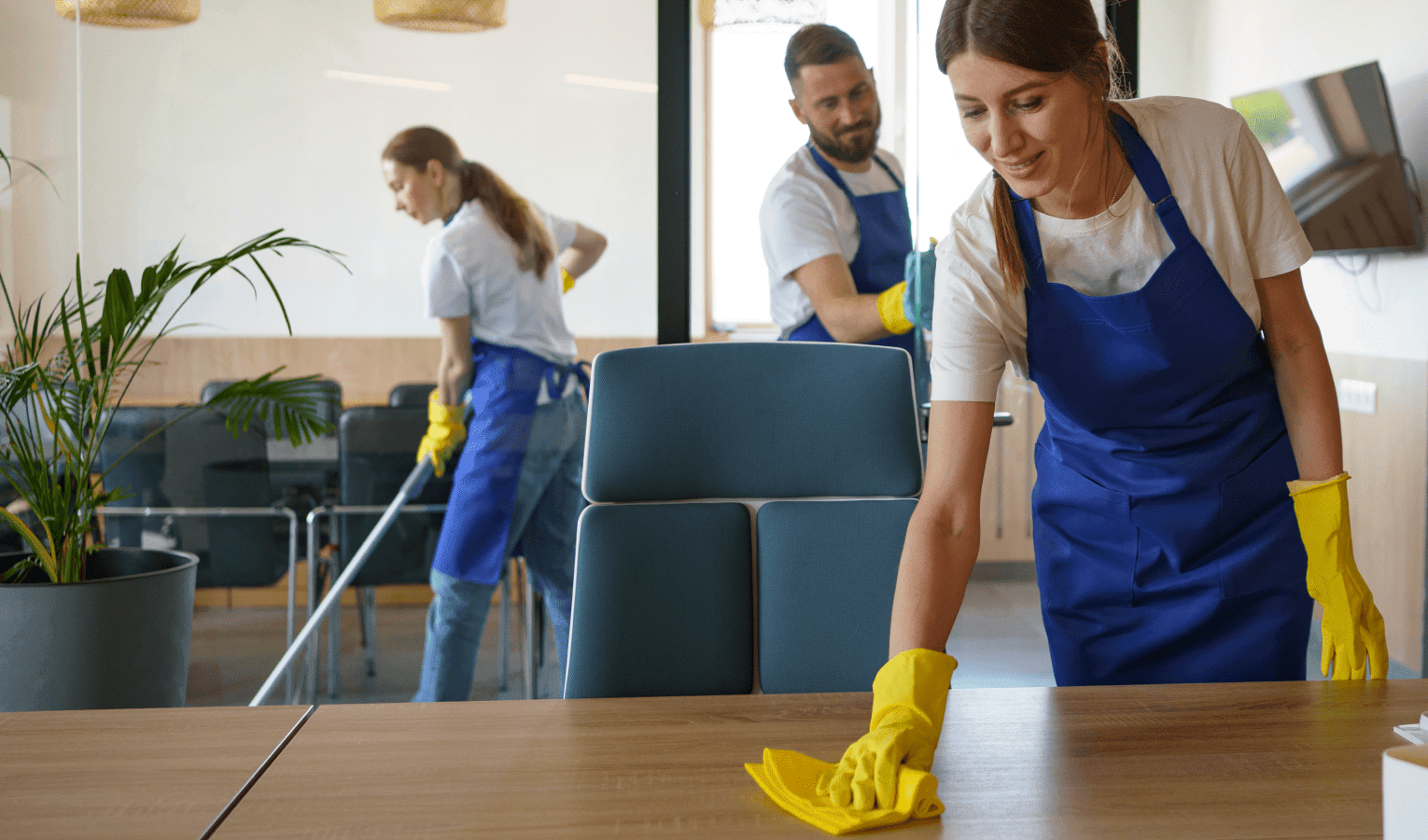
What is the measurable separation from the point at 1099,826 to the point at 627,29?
1975 millimetres

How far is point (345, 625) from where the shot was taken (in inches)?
91.9

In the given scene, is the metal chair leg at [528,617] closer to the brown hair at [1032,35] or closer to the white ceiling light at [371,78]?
the white ceiling light at [371,78]

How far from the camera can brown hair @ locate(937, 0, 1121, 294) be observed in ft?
3.57

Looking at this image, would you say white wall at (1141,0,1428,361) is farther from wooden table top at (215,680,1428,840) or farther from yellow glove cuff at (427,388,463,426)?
wooden table top at (215,680,1428,840)

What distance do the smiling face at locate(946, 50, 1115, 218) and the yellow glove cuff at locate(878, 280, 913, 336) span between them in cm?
99

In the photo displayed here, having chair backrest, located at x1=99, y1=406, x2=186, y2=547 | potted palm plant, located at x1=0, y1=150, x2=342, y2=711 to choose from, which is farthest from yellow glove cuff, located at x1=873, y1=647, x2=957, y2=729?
chair backrest, located at x1=99, y1=406, x2=186, y2=547

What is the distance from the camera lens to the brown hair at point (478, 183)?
2246mm

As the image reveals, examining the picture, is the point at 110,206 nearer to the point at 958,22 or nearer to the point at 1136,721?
the point at 958,22

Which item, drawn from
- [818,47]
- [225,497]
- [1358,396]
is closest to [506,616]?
[225,497]

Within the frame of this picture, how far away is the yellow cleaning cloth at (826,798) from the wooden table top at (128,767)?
0.38m

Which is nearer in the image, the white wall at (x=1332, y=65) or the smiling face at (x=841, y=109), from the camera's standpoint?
the smiling face at (x=841, y=109)

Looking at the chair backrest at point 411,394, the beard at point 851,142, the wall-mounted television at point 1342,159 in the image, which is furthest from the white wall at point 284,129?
the wall-mounted television at point 1342,159

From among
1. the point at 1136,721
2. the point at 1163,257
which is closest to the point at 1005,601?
the point at 1163,257

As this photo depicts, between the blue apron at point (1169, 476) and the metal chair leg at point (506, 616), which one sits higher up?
the blue apron at point (1169, 476)
